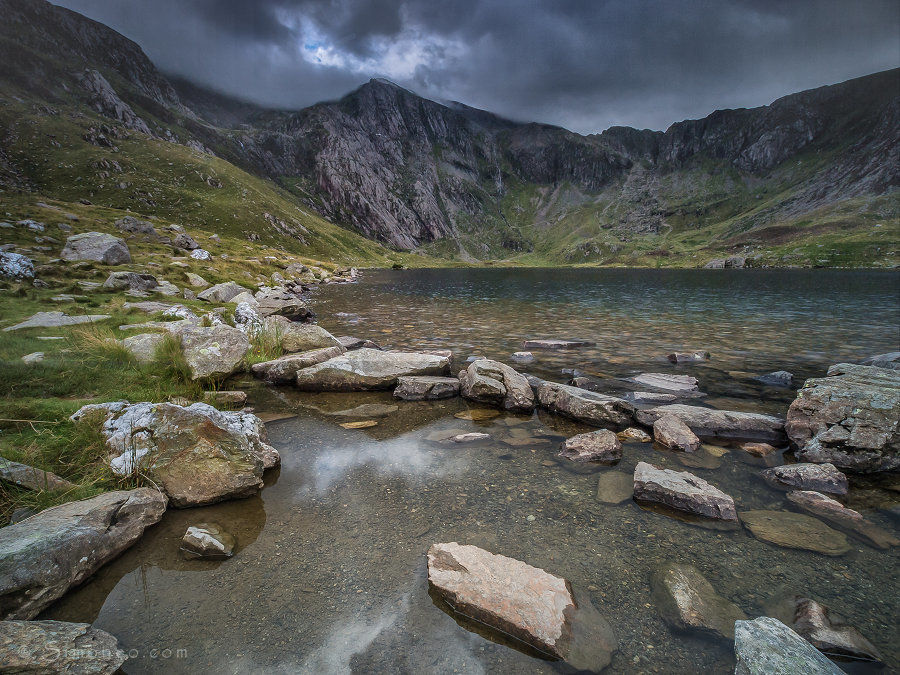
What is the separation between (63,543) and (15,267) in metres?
25.1

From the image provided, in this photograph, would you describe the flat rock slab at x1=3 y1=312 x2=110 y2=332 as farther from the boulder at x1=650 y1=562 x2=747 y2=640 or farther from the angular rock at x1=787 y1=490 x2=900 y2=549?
the angular rock at x1=787 y1=490 x2=900 y2=549

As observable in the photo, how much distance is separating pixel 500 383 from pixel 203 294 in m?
23.9

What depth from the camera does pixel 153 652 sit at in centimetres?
424

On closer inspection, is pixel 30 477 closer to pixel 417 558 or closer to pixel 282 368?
pixel 417 558

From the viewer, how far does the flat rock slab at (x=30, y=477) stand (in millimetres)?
5828

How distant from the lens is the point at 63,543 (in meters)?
4.93

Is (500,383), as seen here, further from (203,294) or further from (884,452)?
(203,294)

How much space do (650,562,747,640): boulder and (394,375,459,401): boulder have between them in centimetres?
838

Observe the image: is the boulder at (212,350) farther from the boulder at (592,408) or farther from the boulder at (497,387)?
the boulder at (592,408)

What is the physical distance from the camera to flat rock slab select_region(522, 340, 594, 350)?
20.7 m

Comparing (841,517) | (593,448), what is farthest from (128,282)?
(841,517)

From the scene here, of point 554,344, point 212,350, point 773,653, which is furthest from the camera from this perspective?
point 554,344

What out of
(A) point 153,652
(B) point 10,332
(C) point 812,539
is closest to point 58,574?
(A) point 153,652

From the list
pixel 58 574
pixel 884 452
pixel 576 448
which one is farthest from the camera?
pixel 576 448
